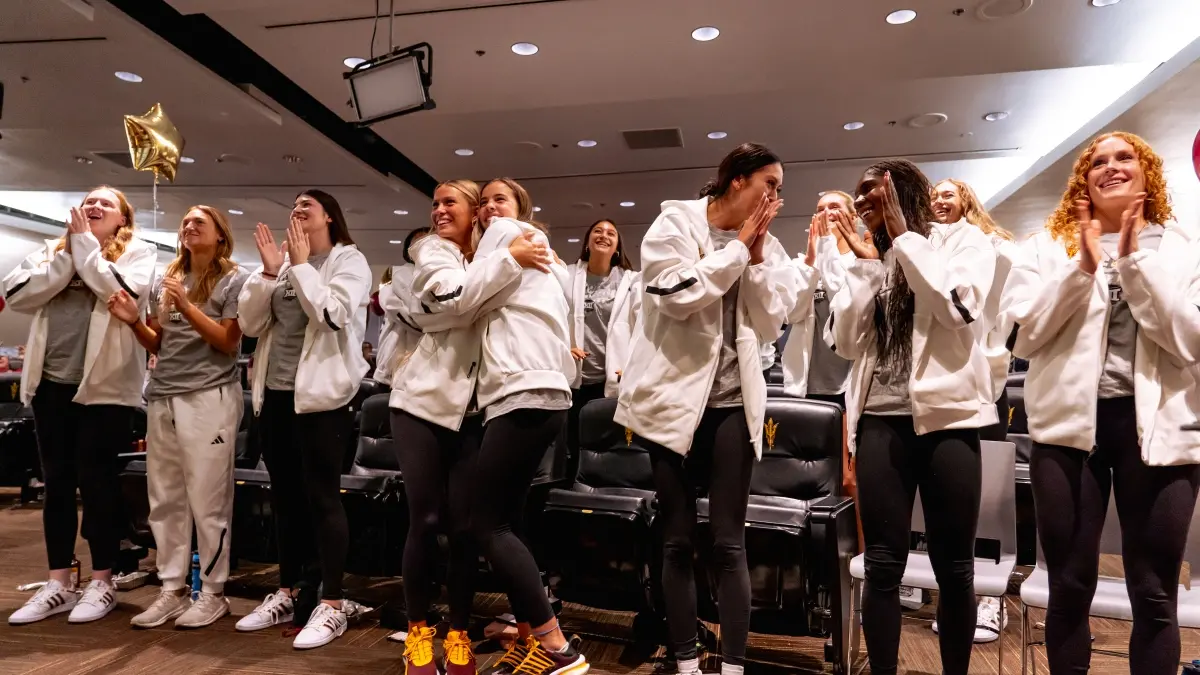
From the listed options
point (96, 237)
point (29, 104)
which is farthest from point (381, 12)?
point (29, 104)

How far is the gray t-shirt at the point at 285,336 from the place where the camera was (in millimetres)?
2883

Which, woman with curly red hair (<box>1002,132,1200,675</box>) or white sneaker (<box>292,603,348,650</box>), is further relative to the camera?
white sneaker (<box>292,603,348,650</box>)

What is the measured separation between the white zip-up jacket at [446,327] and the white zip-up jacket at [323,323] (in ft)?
1.69

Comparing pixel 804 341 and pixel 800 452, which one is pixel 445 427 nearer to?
pixel 800 452

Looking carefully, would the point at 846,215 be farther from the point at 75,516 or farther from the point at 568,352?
the point at 75,516

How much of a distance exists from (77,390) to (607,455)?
2.14m

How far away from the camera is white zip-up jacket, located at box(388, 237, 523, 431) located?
7.30 ft

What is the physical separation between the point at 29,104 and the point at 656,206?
6545 mm

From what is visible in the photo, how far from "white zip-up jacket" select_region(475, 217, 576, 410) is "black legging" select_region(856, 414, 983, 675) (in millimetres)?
913

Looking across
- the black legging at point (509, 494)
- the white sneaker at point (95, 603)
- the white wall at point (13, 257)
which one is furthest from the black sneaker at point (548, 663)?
the white wall at point (13, 257)

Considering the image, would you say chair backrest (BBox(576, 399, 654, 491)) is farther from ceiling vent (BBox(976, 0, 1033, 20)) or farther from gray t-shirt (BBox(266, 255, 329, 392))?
ceiling vent (BBox(976, 0, 1033, 20))

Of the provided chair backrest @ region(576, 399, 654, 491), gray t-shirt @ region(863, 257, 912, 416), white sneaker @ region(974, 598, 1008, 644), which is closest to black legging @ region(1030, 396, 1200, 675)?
gray t-shirt @ region(863, 257, 912, 416)

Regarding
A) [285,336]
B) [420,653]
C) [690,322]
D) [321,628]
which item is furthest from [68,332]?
[690,322]

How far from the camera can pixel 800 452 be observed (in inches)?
116
